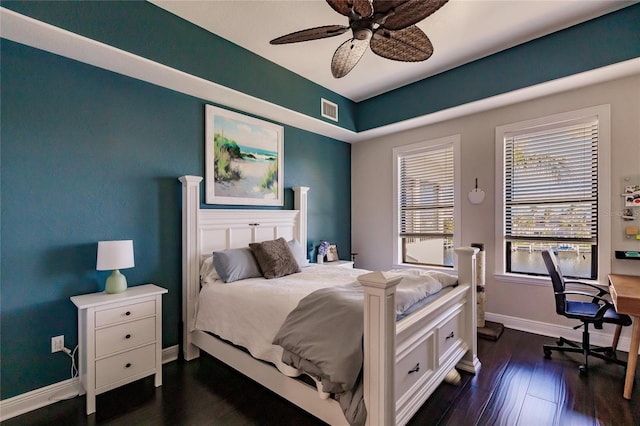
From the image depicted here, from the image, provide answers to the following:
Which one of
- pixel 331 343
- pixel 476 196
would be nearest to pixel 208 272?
pixel 331 343

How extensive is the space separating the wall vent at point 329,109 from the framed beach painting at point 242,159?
67cm

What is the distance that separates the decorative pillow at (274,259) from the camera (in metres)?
2.83

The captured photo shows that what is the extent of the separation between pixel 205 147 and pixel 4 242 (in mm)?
1704

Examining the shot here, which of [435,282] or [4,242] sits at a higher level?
[4,242]

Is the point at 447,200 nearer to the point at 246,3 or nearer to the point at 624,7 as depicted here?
the point at 624,7

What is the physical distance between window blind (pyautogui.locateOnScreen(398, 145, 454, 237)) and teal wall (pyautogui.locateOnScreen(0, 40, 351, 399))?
2956 mm

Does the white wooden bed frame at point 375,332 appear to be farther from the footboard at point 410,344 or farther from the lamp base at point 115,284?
the lamp base at point 115,284

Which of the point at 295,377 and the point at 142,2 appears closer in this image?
the point at 295,377

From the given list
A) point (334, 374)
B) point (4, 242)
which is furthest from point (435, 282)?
point (4, 242)

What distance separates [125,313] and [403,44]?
9.26 ft

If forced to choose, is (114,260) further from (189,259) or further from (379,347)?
(379,347)

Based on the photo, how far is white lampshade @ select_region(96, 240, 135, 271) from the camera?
2137mm

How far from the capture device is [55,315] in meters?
2.18

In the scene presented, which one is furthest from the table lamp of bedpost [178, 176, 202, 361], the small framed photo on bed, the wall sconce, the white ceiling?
the wall sconce
